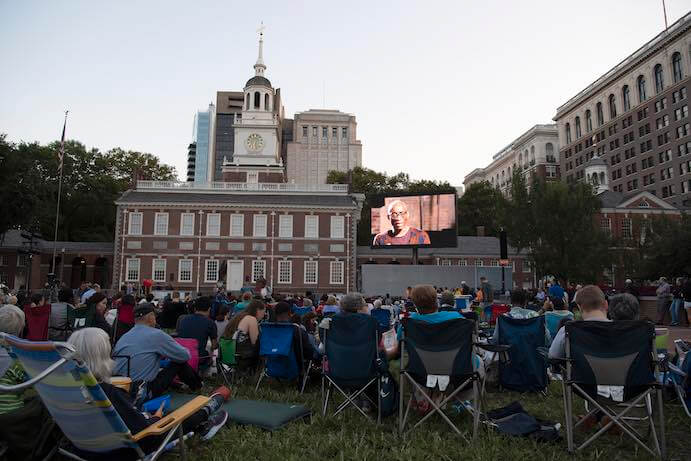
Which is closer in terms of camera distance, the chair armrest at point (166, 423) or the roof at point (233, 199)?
the chair armrest at point (166, 423)

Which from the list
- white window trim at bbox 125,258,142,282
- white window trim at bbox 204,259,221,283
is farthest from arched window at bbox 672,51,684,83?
white window trim at bbox 125,258,142,282

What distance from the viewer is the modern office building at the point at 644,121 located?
59.5 m

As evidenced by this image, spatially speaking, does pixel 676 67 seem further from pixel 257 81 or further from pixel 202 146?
pixel 202 146

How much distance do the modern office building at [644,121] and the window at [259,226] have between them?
35.8m

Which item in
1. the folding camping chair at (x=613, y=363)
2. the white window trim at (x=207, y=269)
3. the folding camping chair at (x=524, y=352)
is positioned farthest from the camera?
the white window trim at (x=207, y=269)


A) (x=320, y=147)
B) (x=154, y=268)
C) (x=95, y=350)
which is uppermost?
(x=320, y=147)

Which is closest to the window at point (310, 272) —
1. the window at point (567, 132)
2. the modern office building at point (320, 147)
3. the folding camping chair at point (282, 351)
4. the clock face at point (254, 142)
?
the clock face at point (254, 142)

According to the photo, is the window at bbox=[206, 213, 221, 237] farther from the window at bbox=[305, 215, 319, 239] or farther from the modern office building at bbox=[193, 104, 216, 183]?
the modern office building at bbox=[193, 104, 216, 183]

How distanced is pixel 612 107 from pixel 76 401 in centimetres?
8515

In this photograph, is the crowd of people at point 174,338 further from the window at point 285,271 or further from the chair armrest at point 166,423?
the window at point 285,271

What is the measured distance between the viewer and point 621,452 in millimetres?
4492

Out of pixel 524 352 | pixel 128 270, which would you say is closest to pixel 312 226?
pixel 128 270

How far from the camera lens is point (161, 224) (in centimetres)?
4041

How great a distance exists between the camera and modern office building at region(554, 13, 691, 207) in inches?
2341
